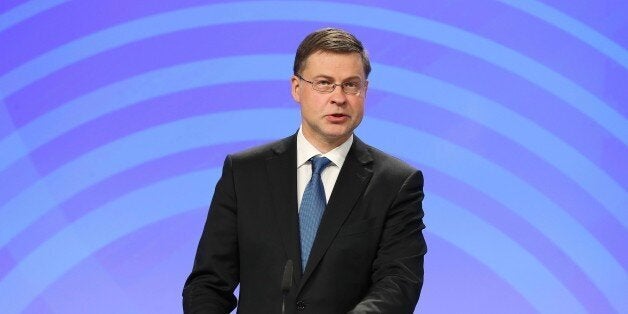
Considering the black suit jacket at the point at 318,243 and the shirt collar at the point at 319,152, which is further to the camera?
the shirt collar at the point at 319,152

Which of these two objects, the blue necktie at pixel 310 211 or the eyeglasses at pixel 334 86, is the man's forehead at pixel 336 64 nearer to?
the eyeglasses at pixel 334 86

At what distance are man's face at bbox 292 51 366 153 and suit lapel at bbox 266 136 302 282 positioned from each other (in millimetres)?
129

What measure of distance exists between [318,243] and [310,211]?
127 mm

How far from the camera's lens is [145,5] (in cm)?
551

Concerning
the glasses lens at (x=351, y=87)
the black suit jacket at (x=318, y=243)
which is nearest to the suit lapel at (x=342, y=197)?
the black suit jacket at (x=318, y=243)

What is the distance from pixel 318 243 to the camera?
291 centimetres

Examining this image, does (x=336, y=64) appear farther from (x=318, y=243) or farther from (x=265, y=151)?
(x=318, y=243)

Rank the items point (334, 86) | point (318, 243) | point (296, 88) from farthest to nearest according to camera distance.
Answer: point (296, 88) → point (334, 86) → point (318, 243)

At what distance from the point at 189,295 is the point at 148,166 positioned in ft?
8.58

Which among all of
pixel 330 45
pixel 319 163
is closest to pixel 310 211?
pixel 319 163

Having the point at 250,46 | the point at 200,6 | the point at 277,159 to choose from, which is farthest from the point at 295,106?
the point at 277,159

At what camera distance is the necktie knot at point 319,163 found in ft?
10.0

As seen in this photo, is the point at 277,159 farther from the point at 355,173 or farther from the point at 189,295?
the point at 189,295

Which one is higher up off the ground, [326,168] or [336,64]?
[336,64]
